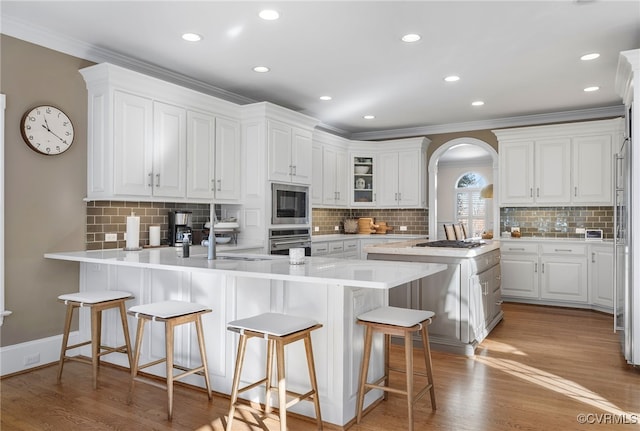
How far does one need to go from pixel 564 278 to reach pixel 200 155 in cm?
489

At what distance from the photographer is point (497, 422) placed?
2676mm

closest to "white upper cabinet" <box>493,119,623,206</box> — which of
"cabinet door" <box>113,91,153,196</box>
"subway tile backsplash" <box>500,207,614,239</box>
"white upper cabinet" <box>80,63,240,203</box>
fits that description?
"subway tile backsplash" <box>500,207,614,239</box>

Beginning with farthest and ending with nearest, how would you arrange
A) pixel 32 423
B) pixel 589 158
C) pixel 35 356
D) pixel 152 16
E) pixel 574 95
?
pixel 589 158
pixel 574 95
pixel 35 356
pixel 152 16
pixel 32 423

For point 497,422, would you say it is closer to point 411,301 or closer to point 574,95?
point 411,301

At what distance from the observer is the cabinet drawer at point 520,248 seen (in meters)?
6.26

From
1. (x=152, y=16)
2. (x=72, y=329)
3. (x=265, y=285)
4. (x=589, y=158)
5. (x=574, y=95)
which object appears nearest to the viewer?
(x=265, y=285)

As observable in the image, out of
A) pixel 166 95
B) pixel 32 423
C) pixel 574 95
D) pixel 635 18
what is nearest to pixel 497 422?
pixel 32 423

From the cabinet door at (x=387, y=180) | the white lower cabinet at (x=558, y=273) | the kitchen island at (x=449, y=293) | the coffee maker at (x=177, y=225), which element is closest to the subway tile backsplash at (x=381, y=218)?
the cabinet door at (x=387, y=180)

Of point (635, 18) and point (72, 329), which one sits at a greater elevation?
point (635, 18)

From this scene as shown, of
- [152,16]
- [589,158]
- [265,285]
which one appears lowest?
[265,285]

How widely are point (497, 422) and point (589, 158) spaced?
15.2 ft

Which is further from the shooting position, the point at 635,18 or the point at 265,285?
the point at 635,18

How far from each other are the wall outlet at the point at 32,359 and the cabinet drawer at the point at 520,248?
5.63 m

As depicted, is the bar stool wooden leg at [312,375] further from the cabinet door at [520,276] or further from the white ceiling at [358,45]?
the cabinet door at [520,276]
